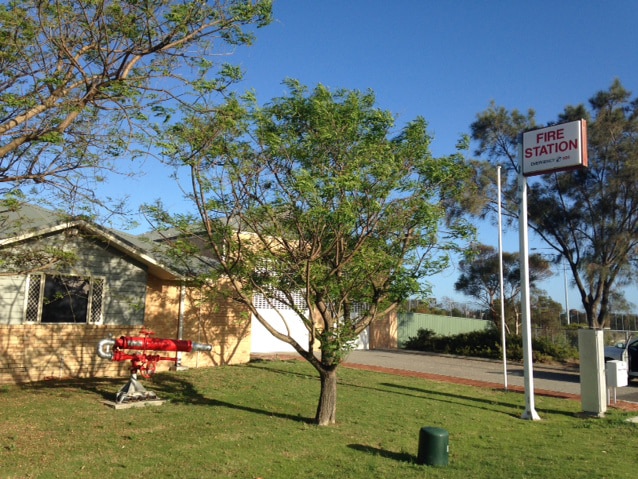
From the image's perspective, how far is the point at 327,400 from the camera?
9.82m

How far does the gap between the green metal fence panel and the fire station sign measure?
19113mm

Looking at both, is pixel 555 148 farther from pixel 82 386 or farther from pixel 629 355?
pixel 82 386

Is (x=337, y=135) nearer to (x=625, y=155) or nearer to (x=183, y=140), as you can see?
(x=183, y=140)

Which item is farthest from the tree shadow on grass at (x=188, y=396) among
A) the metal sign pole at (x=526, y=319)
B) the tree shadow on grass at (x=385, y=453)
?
the metal sign pole at (x=526, y=319)

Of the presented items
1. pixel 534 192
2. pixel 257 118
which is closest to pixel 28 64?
pixel 257 118

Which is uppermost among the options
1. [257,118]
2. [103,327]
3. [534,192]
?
[534,192]

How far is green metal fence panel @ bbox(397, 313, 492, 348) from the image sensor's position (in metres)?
32.6

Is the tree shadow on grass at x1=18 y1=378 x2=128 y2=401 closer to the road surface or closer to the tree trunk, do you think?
the tree trunk

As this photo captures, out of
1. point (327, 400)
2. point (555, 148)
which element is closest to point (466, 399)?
point (327, 400)

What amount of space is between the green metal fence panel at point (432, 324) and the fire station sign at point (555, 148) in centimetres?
1911

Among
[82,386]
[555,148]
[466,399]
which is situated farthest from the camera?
[466,399]

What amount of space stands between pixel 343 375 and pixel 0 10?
40.5 ft

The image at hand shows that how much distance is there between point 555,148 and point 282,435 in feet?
27.1

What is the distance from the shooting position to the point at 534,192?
2728 centimetres
